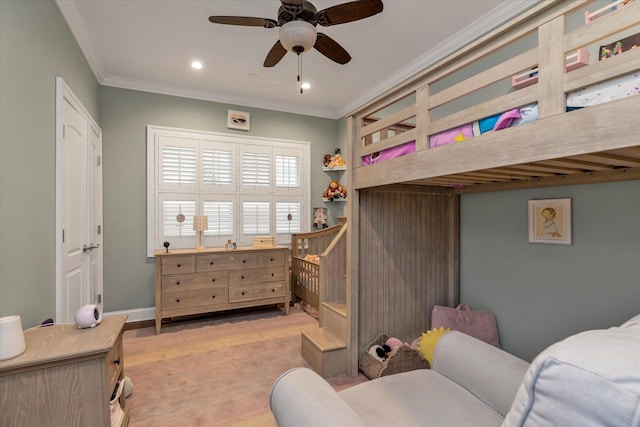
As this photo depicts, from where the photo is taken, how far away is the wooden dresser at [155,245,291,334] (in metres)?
3.37

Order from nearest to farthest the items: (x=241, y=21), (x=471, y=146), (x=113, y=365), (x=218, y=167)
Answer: (x=471, y=146) → (x=113, y=365) → (x=241, y=21) → (x=218, y=167)

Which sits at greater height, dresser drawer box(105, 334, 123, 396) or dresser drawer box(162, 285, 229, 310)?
dresser drawer box(105, 334, 123, 396)

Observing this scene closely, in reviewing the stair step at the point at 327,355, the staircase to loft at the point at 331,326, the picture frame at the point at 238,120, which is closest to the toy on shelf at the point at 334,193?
the picture frame at the point at 238,120

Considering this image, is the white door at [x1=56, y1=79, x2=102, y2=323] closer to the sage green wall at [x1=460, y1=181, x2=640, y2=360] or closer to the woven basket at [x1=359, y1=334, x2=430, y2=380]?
the woven basket at [x1=359, y1=334, x2=430, y2=380]

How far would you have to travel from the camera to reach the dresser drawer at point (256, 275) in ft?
12.2

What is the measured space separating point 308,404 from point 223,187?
3513mm

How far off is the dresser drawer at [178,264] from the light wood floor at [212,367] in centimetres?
67

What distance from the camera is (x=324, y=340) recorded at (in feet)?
8.08

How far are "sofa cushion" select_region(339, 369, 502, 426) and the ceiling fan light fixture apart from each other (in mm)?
2102

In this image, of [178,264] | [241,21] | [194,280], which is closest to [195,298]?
[194,280]

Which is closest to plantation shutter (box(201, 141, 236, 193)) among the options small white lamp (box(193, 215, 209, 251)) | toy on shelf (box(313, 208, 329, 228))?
small white lamp (box(193, 215, 209, 251))

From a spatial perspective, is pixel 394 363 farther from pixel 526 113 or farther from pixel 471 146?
pixel 526 113

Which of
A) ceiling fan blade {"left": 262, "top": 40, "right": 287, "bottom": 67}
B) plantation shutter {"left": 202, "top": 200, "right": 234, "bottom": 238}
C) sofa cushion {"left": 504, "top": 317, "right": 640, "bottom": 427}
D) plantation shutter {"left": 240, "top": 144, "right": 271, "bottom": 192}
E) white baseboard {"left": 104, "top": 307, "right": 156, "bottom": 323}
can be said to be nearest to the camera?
sofa cushion {"left": 504, "top": 317, "right": 640, "bottom": 427}

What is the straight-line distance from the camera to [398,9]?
2422 mm
